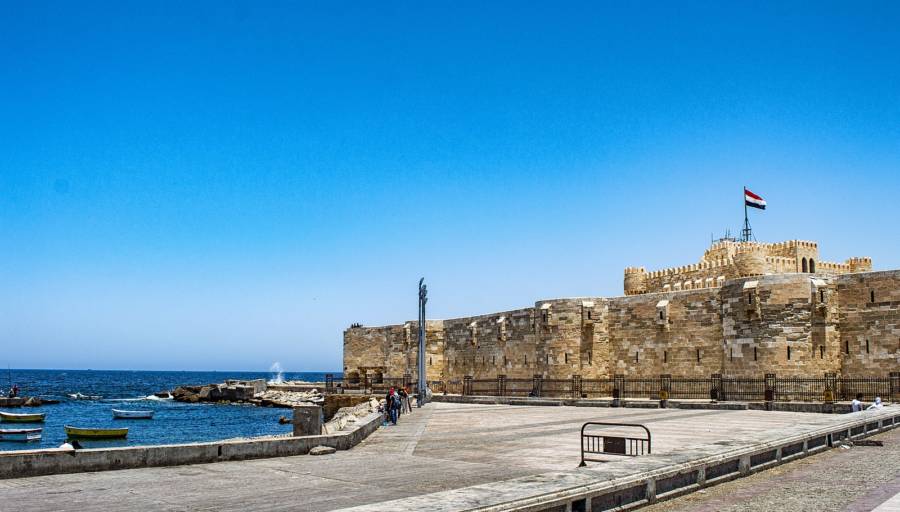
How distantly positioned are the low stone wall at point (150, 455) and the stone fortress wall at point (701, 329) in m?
21.4

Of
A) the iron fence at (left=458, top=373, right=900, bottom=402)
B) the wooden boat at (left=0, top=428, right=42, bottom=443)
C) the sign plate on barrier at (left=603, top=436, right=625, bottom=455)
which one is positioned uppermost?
the sign plate on barrier at (left=603, top=436, right=625, bottom=455)

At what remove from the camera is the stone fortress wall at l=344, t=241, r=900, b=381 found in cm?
2959

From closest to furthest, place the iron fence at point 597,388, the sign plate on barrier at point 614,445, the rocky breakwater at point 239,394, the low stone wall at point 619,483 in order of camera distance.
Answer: the low stone wall at point 619,483 → the sign plate on barrier at point 614,445 → the iron fence at point 597,388 → the rocky breakwater at point 239,394

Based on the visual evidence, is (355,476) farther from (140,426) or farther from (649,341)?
(140,426)

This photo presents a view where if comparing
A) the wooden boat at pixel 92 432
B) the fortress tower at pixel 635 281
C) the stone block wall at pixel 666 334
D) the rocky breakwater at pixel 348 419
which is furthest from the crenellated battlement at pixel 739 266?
the wooden boat at pixel 92 432

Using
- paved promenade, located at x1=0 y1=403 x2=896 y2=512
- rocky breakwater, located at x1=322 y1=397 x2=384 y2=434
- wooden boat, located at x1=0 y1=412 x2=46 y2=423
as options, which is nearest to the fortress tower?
rocky breakwater, located at x1=322 y1=397 x2=384 y2=434

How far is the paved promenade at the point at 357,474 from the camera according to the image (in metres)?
9.03

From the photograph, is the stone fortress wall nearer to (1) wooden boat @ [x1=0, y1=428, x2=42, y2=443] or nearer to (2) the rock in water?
(2) the rock in water

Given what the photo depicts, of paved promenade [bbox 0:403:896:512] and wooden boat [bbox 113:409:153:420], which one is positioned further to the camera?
wooden boat [bbox 113:409:153:420]

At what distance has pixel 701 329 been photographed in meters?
33.8

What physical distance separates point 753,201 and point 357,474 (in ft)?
146

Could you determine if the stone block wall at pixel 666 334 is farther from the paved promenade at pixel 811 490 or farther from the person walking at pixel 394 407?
the paved promenade at pixel 811 490

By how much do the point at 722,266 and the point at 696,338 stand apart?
16512 millimetres

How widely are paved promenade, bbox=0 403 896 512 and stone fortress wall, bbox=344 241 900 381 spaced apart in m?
11.6
